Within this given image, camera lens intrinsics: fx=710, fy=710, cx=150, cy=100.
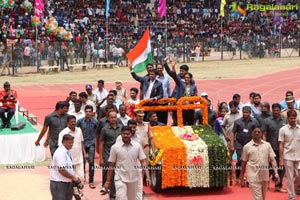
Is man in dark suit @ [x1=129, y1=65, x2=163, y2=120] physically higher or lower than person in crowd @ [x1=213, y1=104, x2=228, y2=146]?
higher

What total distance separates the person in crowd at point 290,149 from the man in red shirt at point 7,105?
24.3ft

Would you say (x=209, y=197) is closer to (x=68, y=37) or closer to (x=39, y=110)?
(x=39, y=110)

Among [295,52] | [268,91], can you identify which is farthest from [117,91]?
[295,52]

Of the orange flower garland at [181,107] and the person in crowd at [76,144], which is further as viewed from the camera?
the orange flower garland at [181,107]

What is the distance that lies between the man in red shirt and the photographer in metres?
7.15

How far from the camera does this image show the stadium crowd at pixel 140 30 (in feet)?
130

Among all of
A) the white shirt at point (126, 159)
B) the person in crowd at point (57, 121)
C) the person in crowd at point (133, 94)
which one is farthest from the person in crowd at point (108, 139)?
the person in crowd at point (133, 94)

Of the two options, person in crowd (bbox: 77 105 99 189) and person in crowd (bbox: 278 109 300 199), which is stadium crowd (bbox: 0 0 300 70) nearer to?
person in crowd (bbox: 77 105 99 189)

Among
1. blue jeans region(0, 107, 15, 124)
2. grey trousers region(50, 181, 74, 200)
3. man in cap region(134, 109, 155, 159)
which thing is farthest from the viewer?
blue jeans region(0, 107, 15, 124)

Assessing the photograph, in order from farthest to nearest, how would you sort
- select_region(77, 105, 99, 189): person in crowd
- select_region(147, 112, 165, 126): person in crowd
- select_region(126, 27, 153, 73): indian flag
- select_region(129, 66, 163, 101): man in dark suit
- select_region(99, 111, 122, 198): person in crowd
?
select_region(126, 27, 153, 73): indian flag, select_region(129, 66, 163, 101): man in dark suit, select_region(147, 112, 165, 126): person in crowd, select_region(77, 105, 99, 189): person in crowd, select_region(99, 111, 122, 198): person in crowd

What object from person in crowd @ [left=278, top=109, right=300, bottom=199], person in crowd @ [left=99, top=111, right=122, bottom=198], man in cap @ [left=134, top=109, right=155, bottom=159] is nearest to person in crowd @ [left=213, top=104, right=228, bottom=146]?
man in cap @ [left=134, top=109, right=155, bottom=159]

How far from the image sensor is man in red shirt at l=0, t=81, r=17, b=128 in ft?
54.7

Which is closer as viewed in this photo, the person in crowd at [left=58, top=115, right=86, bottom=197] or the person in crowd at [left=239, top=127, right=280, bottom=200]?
the person in crowd at [left=239, top=127, right=280, bottom=200]

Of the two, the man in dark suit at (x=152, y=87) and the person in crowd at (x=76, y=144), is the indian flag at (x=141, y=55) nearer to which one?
the man in dark suit at (x=152, y=87)
